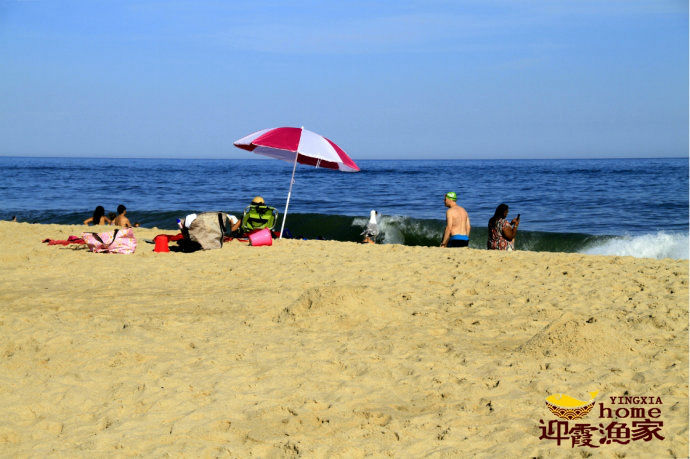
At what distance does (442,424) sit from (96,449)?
78.6 inches

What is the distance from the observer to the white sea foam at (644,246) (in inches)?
583

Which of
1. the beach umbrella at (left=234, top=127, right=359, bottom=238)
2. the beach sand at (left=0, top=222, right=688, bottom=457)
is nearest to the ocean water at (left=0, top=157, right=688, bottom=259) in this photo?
the beach umbrella at (left=234, top=127, right=359, bottom=238)

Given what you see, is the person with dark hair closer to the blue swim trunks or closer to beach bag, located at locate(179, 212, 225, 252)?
the blue swim trunks

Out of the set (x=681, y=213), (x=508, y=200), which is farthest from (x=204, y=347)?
(x=508, y=200)

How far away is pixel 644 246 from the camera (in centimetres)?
1523

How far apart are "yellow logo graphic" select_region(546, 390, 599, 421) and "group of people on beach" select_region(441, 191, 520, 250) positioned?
21.2 feet

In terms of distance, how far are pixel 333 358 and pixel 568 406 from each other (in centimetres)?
181

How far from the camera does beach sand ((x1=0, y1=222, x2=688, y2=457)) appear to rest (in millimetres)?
3391

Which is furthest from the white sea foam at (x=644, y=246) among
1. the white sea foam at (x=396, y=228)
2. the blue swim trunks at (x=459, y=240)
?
the blue swim trunks at (x=459, y=240)

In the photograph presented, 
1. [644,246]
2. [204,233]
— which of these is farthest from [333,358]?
[644,246]

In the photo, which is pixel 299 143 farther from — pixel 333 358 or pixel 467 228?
pixel 333 358

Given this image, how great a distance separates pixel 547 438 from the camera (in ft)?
10.8

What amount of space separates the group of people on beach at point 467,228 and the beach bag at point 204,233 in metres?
3.99

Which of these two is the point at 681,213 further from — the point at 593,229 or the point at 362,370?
the point at 362,370
